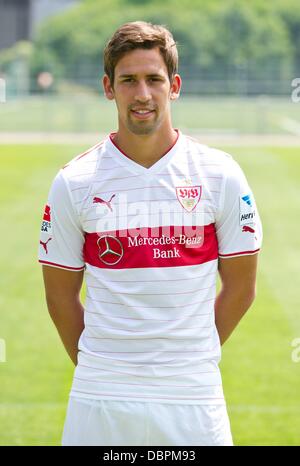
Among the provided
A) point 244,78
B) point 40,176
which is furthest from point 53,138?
point 244,78

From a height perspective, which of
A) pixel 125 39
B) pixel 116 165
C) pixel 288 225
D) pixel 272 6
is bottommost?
pixel 288 225

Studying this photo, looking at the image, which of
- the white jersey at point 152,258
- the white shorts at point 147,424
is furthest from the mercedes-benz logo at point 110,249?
the white shorts at point 147,424

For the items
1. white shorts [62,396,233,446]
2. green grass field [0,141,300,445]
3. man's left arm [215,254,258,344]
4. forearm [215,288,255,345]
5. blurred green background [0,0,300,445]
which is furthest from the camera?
blurred green background [0,0,300,445]

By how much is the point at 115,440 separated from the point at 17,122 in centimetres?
3367

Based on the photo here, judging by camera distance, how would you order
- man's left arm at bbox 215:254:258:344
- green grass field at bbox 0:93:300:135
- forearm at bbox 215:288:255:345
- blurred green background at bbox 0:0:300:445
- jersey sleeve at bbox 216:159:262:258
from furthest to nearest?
green grass field at bbox 0:93:300:135 → blurred green background at bbox 0:0:300:445 → forearm at bbox 215:288:255:345 → man's left arm at bbox 215:254:258:344 → jersey sleeve at bbox 216:159:262:258

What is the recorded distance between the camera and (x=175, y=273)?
329 centimetres

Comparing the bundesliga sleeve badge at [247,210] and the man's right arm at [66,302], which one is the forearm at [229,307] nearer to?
the bundesliga sleeve badge at [247,210]

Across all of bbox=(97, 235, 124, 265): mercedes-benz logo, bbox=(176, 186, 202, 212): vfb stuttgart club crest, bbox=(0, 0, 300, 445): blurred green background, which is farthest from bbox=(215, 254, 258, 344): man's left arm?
bbox=(0, 0, 300, 445): blurred green background

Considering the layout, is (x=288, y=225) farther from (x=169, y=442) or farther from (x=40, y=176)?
(x=169, y=442)

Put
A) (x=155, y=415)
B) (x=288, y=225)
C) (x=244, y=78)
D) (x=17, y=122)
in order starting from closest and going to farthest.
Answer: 1. (x=155, y=415)
2. (x=288, y=225)
3. (x=17, y=122)
4. (x=244, y=78)

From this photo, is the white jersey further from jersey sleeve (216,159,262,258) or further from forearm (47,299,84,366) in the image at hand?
forearm (47,299,84,366)

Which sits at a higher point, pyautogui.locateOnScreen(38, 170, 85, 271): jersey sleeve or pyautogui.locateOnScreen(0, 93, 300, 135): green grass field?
pyautogui.locateOnScreen(0, 93, 300, 135): green grass field

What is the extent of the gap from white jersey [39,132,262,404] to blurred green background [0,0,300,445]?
764 mm

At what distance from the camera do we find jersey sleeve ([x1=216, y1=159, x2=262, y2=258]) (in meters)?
3.38
